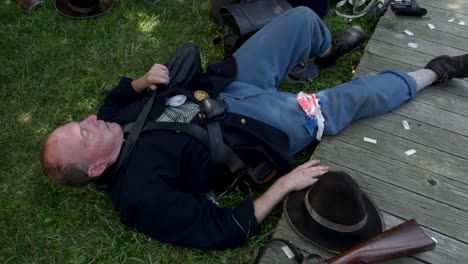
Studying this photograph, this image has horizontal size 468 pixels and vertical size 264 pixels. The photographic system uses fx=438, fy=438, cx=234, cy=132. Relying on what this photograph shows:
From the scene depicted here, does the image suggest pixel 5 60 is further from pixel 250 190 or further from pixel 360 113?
pixel 360 113

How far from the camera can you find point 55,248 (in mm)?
2674

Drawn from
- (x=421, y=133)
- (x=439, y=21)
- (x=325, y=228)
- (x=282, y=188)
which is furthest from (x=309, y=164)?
(x=439, y=21)

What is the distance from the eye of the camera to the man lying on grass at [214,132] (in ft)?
7.70

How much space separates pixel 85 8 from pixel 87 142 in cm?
261

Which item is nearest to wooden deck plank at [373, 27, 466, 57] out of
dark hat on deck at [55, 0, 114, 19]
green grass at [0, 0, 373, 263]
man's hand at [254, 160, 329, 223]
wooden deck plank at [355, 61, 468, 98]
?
wooden deck plank at [355, 61, 468, 98]

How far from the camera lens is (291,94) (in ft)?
9.64

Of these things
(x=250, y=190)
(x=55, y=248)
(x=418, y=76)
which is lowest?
(x=55, y=248)

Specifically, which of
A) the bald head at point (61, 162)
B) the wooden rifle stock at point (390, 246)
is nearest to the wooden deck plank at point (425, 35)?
the wooden rifle stock at point (390, 246)

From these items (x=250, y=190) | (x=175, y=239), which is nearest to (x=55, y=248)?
(x=175, y=239)

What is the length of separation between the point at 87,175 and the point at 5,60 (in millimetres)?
2241

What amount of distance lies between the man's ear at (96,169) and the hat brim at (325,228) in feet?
3.41

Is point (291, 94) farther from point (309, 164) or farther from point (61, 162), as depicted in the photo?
point (61, 162)

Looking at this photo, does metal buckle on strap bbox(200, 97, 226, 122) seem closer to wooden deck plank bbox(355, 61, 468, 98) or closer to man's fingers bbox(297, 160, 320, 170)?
man's fingers bbox(297, 160, 320, 170)

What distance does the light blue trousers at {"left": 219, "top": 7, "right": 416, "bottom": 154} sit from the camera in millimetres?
2809
